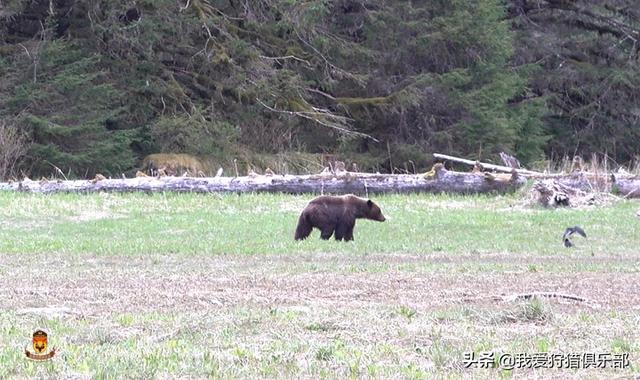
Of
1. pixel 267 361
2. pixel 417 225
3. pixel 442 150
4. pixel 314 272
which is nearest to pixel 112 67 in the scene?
pixel 442 150

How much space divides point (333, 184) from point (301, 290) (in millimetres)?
15107

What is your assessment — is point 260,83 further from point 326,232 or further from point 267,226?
point 326,232

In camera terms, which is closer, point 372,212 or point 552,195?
point 372,212

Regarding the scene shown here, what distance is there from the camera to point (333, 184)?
2770 centimetres

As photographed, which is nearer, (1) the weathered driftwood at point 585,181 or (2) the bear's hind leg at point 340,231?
(2) the bear's hind leg at point 340,231

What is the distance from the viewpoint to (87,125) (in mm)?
37969

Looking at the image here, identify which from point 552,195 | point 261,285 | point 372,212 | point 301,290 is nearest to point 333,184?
point 552,195

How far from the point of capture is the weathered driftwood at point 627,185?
1088 inches

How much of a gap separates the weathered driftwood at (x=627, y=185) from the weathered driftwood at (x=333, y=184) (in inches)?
90.0

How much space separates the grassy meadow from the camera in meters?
8.27

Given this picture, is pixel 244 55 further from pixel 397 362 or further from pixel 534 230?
pixel 397 362

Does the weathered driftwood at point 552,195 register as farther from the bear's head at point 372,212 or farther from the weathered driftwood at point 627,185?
the bear's head at point 372,212

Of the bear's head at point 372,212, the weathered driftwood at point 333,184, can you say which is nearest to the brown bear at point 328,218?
the bear's head at point 372,212

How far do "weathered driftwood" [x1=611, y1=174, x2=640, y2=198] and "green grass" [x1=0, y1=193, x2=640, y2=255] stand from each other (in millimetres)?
1602
